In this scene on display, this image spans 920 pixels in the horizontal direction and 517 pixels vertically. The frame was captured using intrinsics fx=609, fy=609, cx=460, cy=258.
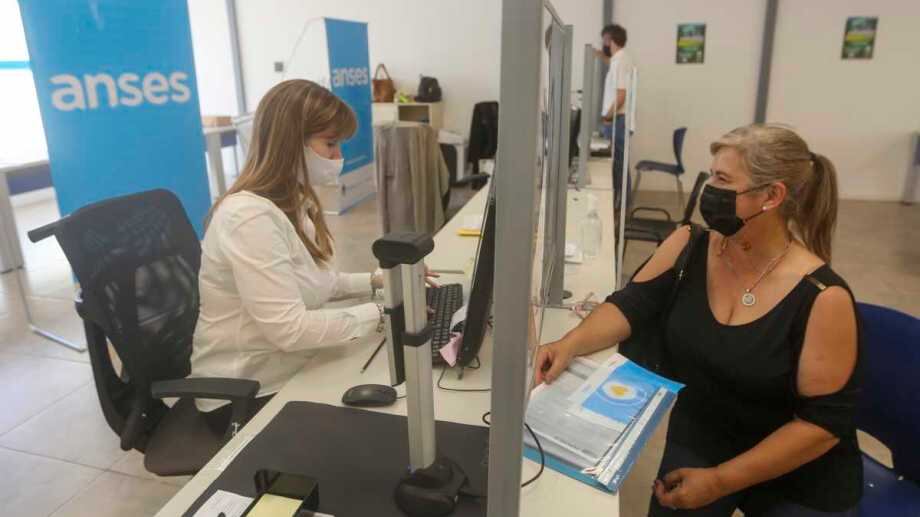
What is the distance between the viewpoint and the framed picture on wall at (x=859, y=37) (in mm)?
5656

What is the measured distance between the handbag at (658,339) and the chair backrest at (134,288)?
45.1 inches

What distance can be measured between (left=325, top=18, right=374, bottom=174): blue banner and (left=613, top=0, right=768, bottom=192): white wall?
2.62 m

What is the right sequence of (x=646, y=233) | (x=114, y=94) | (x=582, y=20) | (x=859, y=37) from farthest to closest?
(x=582, y=20) < (x=859, y=37) < (x=646, y=233) < (x=114, y=94)

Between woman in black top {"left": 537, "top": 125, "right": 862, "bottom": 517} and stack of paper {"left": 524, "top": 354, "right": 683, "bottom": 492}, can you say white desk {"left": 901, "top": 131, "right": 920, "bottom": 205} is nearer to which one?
woman in black top {"left": 537, "top": 125, "right": 862, "bottom": 517}

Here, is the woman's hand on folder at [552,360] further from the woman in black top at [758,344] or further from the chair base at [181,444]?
the chair base at [181,444]

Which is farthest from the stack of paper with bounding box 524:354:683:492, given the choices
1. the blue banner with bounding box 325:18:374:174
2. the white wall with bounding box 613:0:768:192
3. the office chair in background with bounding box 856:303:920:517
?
the white wall with bounding box 613:0:768:192

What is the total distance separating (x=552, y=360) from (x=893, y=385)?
733 mm

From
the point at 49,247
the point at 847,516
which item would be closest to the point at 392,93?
the point at 49,247

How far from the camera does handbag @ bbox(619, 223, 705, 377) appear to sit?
1473 millimetres

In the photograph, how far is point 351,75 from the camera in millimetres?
5688

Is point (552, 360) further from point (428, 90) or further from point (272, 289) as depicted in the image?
point (428, 90)

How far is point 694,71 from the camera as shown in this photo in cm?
618

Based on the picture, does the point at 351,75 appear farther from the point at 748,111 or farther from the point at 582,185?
the point at 748,111

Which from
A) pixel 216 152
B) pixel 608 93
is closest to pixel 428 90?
pixel 608 93
